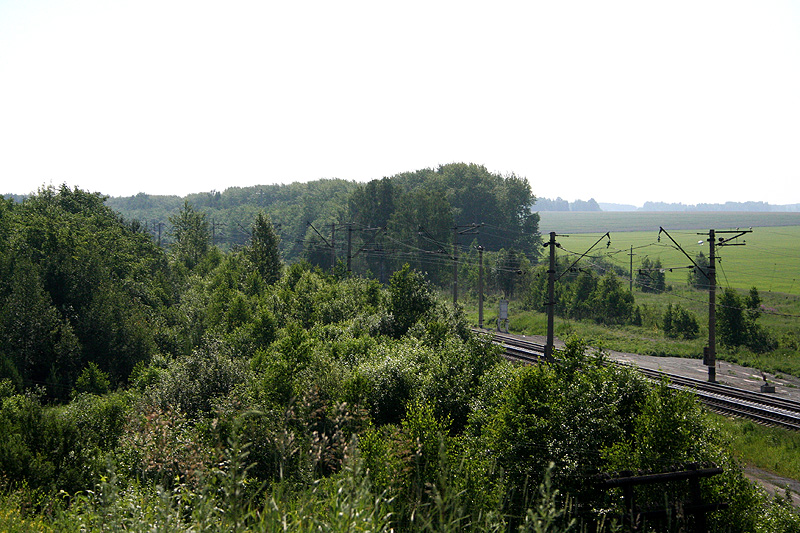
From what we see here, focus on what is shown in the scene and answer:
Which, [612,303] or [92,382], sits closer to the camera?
[92,382]

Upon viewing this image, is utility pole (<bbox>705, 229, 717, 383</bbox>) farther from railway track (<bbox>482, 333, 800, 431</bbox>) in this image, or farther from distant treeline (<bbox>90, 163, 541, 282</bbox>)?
distant treeline (<bbox>90, 163, 541, 282</bbox>)

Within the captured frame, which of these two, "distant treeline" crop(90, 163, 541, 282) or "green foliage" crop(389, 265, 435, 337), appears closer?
"green foliage" crop(389, 265, 435, 337)

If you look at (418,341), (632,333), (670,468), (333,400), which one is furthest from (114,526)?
(632,333)

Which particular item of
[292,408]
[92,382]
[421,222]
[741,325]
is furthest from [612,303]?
[292,408]

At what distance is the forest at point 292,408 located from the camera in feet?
17.8

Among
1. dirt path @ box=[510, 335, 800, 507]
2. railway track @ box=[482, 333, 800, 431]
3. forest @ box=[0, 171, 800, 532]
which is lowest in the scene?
dirt path @ box=[510, 335, 800, 507]

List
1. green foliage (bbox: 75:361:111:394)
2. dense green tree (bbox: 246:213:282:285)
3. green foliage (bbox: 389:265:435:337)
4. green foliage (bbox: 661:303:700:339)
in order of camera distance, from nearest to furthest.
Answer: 1. green foliage (bbox: 389:265:435:337)
2. green foliage (bbox: 75:361:111:394)
3. green foliage (bbox: 661:303:700:339)
4. dense green tree (bbox: 246:213:282:285)

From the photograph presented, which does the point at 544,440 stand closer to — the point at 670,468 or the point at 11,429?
the point at 670,468

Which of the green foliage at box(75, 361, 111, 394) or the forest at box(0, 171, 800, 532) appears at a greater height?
the forest at box(0, 171, 800, 532)

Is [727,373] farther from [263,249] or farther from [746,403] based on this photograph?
[263,249]

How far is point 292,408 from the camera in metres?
5.93

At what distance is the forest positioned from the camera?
541 cm

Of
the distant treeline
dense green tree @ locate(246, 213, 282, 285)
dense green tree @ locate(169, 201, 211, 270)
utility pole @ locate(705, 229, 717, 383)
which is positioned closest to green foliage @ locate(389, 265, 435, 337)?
utility pole @ locate(705, 229, 717, 383)

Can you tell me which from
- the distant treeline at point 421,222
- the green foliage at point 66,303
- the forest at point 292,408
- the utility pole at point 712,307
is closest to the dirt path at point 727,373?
the utility pole at point 712,307
